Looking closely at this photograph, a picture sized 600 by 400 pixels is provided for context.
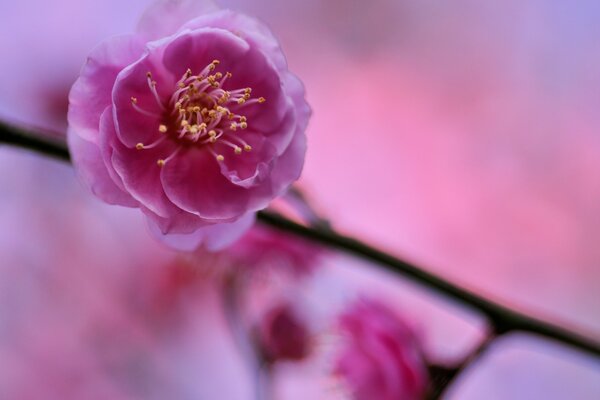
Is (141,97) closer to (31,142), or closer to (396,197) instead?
(31,142)

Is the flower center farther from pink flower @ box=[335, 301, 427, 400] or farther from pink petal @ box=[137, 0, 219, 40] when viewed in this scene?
pink flower @ box=[335, 301, 427, 400]

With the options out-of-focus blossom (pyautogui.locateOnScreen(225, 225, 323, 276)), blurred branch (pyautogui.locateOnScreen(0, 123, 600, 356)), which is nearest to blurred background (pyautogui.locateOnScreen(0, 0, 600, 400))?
out-of-focus blossom (pyautogui.locateOnScreen(225, 225, 323, 276))

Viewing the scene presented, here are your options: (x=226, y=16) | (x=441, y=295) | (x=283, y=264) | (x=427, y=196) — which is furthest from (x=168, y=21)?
(x=427, y=196)

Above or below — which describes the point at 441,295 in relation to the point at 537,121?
above

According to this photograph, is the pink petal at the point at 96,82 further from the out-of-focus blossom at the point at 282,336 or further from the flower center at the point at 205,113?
the out-of-focus blossom at the point at 282,336

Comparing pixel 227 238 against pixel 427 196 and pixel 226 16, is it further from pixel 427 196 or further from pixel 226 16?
pixel 427 196

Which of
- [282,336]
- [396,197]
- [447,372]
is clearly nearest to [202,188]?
[447,372]

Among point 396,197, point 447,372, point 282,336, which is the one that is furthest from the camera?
point 396,197

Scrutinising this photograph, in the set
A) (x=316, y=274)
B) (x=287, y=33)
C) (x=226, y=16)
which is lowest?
(x=287, y=33)
